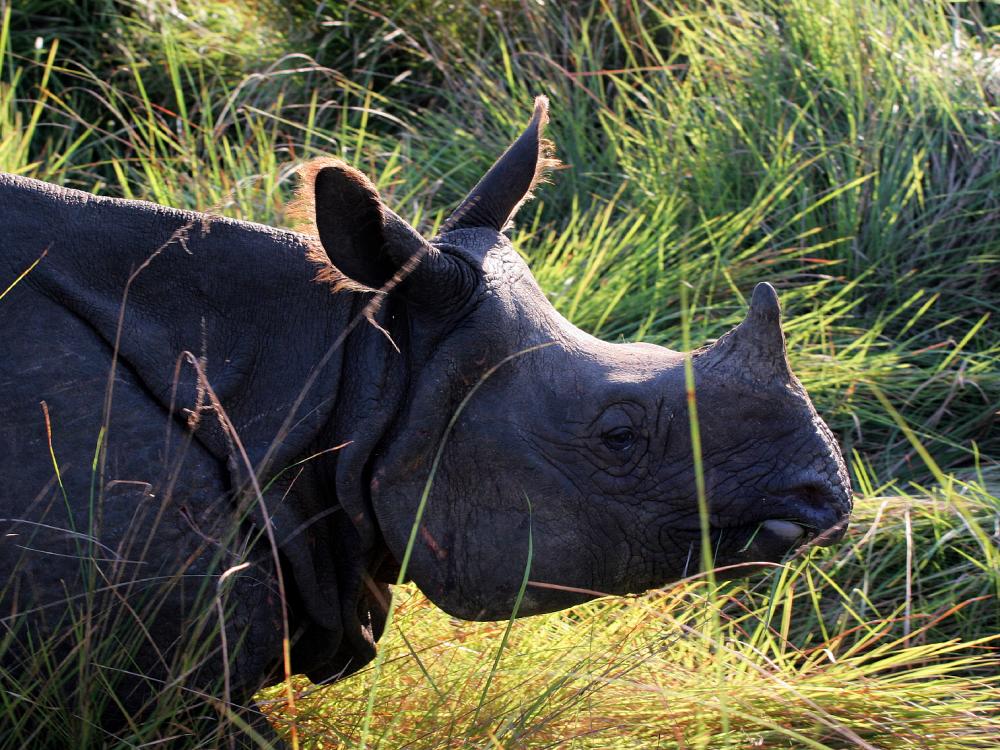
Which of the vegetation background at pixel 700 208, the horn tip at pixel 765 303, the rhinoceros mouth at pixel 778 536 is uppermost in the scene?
the horn tip at pixel 765 303

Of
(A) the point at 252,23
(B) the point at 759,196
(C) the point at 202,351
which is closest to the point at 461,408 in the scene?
(C) the point at 202,351

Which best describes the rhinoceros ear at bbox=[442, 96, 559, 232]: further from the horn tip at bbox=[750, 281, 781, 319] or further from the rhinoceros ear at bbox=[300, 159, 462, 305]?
the horn tip at bbox=[750, 281, 781, 319]

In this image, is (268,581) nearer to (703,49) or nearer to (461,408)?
(461,408)

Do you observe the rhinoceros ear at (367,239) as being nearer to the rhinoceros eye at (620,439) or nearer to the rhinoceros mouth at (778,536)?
the rhinoceros eye at (620,439)

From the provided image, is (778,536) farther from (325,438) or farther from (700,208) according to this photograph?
(700,208)

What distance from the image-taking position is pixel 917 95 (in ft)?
19.9

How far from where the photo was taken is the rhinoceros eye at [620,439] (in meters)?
3.05

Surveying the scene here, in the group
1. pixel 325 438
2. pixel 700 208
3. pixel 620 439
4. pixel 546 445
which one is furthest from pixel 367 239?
pixel 700 208

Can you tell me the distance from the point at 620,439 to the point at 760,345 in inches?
14.2

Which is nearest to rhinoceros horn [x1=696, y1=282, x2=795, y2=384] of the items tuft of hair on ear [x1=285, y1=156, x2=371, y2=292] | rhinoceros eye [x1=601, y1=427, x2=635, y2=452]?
rhinoceros eye [x1=601, y1=427, x2=635, y2=452]

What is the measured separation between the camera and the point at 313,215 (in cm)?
294

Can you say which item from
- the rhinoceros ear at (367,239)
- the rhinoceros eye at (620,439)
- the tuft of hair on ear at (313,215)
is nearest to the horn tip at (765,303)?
the rhinoceros eye at (620,439)

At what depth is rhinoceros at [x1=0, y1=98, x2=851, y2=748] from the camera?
9.25ft

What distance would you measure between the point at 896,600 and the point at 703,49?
3539mm
